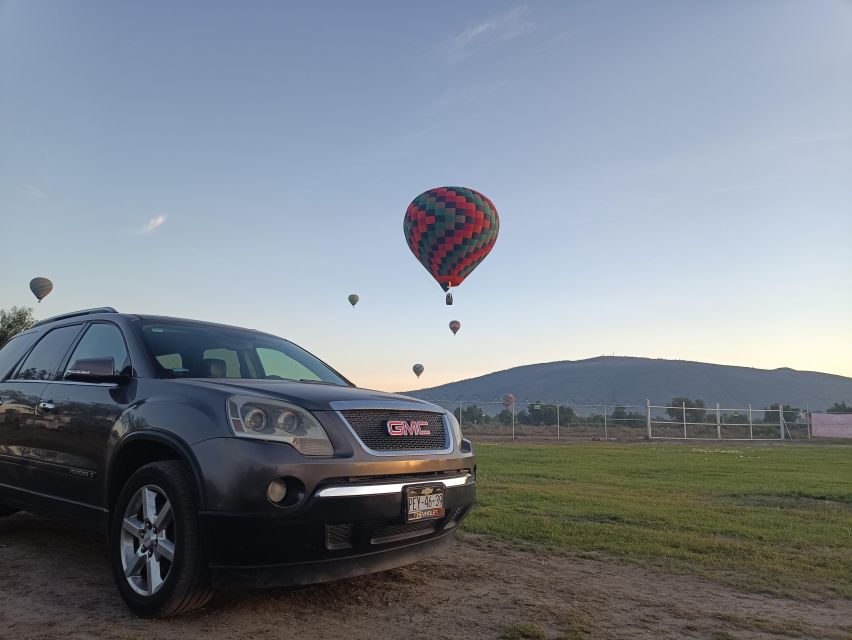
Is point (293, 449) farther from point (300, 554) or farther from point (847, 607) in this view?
point (847, 607)

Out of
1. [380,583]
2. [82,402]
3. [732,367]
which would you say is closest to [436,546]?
[380,583]

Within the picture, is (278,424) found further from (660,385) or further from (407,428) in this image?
(660,385)

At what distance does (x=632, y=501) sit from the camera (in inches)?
336

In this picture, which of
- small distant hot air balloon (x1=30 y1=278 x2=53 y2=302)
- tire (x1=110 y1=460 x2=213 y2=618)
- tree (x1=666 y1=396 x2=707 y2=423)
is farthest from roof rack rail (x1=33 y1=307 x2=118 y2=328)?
small distant hot air balloon (x1=30 y1=278 x2=53 y2=302)

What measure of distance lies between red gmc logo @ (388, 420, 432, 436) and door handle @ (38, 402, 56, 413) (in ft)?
8.64

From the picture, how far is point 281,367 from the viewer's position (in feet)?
17.7

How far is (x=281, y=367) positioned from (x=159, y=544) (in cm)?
201

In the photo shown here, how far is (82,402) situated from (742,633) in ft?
14.5

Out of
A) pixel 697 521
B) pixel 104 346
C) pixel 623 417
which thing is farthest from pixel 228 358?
pixel 623 417

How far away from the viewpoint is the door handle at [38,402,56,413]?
4.72m

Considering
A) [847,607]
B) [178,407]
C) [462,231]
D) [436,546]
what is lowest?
[847,607]

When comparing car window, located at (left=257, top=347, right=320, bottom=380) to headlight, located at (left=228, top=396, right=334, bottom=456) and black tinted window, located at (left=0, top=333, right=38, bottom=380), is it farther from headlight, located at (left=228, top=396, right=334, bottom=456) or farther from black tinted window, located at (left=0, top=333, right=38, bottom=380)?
black tinted window, located at (left=0, top=333, right=38, bottom=380)

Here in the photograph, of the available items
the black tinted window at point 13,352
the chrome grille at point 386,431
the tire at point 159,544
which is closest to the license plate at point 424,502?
the chrome grille at point 386,431

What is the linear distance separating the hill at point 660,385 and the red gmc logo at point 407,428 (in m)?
154
